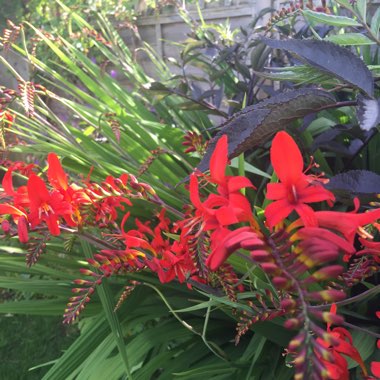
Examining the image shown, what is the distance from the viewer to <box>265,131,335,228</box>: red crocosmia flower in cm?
41

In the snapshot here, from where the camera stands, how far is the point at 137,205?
4.02ft

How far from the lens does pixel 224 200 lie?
0.47m

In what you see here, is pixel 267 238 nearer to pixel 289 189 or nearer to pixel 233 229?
pixel 289 189

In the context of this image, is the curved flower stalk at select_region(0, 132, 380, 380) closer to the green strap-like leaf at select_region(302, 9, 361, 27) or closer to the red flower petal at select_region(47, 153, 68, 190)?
the red flower petal at select_region(47, 153, 68, 190)

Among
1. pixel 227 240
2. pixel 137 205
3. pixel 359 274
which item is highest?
pixel 227 240

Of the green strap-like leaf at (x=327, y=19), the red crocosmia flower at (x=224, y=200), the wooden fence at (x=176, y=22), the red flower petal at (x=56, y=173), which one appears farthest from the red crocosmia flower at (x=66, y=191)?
the wooden fence at (x=176, y=22)

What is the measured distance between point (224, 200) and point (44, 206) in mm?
240

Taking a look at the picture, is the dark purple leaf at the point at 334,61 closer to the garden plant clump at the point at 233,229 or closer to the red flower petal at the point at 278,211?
the garden plant clump at the point at 233,229

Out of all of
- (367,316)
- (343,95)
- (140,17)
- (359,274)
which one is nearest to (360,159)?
(343,95)

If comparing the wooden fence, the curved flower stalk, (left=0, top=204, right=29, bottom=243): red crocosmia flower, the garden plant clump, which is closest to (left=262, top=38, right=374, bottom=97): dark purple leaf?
the garden plant clump

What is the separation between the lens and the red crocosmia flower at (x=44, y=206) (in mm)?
602

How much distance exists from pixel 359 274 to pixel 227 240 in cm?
30

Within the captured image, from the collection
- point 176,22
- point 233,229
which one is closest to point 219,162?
point 233,229

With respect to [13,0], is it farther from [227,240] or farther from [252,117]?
[227,240]
